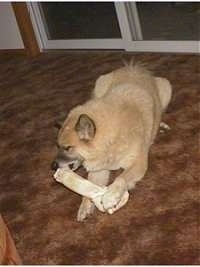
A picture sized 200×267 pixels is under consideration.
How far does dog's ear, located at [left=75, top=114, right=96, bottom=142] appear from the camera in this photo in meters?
1.94

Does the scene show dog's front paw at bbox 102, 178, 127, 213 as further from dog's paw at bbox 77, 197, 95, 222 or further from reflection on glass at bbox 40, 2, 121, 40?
reflection on glass at bbox 40, 2, 121, 40

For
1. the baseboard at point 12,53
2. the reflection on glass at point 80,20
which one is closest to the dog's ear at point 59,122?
the reflection on glass at point 80,20

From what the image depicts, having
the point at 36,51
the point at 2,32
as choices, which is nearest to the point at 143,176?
the point at 36,51

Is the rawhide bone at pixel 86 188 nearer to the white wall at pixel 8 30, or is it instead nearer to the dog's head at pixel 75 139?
the dog's head at pixel 75 139

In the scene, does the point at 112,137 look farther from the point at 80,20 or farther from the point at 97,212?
the point at 80,20

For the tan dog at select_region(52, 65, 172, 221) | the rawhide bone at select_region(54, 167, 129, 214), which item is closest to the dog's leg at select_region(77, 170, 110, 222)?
the tan dog at select_region(52, 65, 172, 221)

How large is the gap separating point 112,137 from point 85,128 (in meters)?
0.17

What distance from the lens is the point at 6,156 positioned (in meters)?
2.90

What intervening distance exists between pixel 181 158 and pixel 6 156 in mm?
1083

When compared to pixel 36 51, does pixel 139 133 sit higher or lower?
higher

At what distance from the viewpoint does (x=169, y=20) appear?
417 centimetres

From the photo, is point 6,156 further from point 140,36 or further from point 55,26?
point 55,26

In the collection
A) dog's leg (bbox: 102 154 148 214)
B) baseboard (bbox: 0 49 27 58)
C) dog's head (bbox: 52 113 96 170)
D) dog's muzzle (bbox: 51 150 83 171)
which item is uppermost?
dog's head (bbox: 52 113 96 170)

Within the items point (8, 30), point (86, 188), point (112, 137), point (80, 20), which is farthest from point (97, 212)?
point (8, 30)
